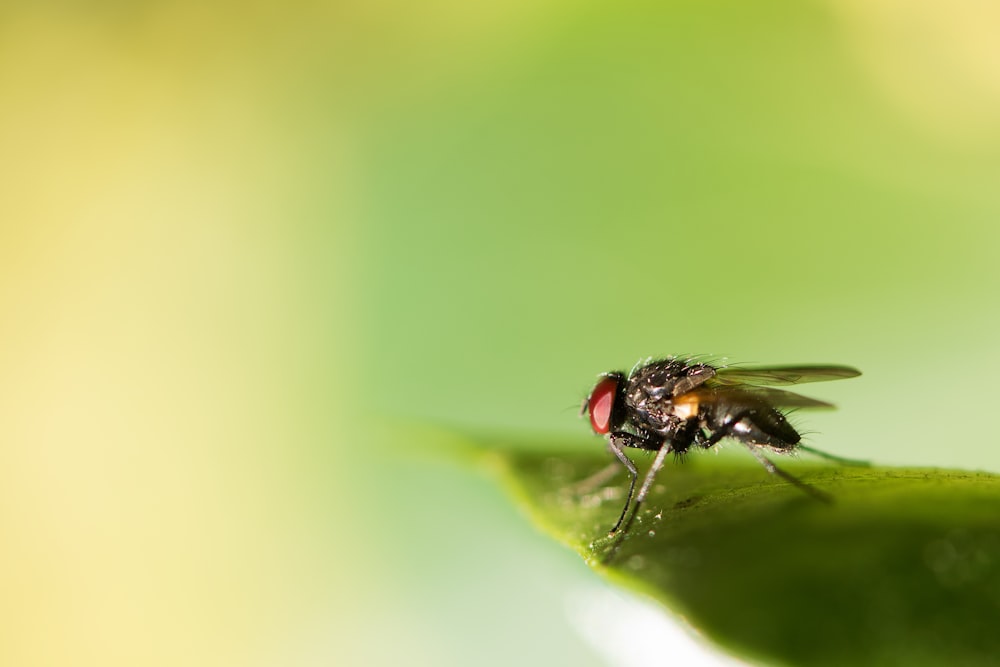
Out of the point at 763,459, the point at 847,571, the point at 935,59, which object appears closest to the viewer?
the point at 847,571

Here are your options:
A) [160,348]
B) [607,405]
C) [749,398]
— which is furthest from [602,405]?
[160,348]

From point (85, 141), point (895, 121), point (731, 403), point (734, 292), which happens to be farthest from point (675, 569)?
point (85, 141)

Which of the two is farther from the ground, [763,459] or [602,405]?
[602,405]

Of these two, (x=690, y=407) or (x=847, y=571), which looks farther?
(x=690, y=407)

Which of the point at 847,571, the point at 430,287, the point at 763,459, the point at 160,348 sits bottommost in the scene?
the point at 847,571

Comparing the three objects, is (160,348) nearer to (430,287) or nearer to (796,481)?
(430,287)

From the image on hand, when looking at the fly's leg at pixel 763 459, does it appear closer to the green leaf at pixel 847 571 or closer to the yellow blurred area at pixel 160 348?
the green leaf at pixel 847 571

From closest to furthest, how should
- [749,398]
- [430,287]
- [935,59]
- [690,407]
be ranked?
[749,398] → [690,407] → [935,59] → [430,287]
